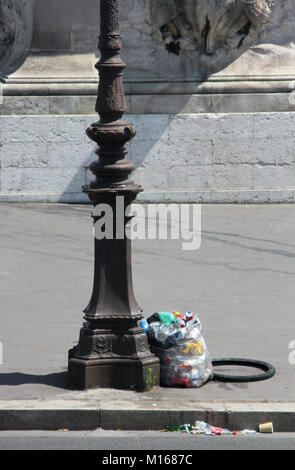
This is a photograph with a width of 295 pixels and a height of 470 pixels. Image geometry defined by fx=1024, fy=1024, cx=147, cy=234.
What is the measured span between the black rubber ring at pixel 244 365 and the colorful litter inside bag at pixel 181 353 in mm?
95

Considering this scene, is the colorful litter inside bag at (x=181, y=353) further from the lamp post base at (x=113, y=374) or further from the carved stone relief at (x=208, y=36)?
the carved stone relief at (x=208, y=36)

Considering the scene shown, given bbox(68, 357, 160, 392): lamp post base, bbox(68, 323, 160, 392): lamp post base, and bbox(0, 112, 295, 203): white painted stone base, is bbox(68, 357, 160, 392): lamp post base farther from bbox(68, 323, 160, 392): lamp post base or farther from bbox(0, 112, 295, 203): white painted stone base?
bbox(0, 112, 295, 203): white painted stone base

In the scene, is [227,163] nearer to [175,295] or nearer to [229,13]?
[229,13]

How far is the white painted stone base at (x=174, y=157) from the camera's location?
14172 mm

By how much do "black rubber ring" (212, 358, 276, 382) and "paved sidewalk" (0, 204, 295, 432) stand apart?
0.05 m

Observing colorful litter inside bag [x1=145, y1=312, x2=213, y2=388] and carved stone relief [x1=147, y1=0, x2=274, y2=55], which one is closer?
colorful litter inside bag [x1=145, y1=312, x2=213, y2=388]

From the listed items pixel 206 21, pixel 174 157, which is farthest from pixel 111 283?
pixel 206 21

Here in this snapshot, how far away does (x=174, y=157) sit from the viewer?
14.4 meters

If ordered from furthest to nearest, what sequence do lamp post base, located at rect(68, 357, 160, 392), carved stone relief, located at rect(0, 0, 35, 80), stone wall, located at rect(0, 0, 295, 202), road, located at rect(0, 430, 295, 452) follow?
1. stone wall, located at rect(0, 0, 295, 202)
2. carved stone relief, located at rect(0, 0, 35, 80)
3. lamp post base, located at rect(68, 357, 160, 392)
4. road, located at rect(0, 430, 295, 452)

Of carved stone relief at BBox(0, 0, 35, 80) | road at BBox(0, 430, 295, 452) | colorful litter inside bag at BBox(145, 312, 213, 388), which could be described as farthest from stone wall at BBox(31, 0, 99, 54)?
road at BBox(0, 430, 295, 452)

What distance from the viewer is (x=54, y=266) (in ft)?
33.8

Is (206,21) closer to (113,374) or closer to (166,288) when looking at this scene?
(166,288)

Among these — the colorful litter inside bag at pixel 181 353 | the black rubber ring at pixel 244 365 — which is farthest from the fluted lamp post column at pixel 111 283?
the black rubber ring at pixel 244 365

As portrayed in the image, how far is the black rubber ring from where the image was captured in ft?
21.7
